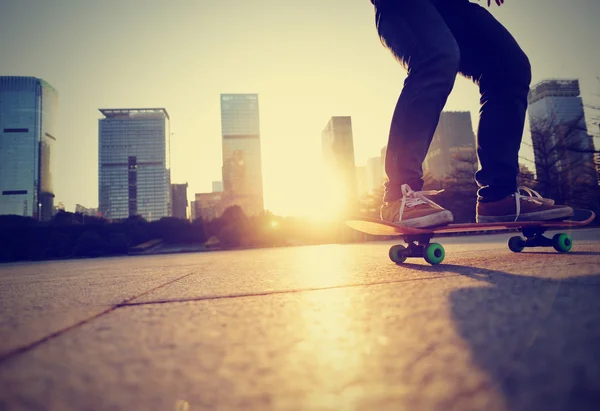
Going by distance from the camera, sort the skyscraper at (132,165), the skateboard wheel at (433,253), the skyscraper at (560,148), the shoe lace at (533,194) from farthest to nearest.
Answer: the skyscraper at (132,165)
the skyscraper at (560,148)
the shoe lace at (533,194)
the skateboard wheel at (433,253)

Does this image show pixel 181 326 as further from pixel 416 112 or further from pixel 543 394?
pixel 416 112

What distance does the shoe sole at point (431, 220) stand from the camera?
1.01 meters

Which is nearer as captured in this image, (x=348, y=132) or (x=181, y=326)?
(x=181, y=326)

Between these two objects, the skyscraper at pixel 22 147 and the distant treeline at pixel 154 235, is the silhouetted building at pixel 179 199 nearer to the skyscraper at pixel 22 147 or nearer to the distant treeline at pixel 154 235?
the skyscraper at pixel 22 147

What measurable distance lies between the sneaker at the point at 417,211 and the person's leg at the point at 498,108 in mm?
315

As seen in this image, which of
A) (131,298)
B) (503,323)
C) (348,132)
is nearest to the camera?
(503,323)

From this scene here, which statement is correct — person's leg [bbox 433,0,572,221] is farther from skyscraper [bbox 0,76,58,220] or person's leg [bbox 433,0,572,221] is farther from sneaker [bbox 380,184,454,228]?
skyscraper [bbox 0,76,58,220]

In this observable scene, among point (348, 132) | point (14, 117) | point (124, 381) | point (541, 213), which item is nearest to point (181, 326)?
point (124, 381)

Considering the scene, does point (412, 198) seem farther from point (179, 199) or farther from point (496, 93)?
point (179, 199)

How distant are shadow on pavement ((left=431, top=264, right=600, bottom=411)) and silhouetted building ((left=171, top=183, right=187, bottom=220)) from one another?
66330mm

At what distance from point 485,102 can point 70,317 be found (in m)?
1.45

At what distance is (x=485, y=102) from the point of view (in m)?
1.29

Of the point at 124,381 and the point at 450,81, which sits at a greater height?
the point at 450,81

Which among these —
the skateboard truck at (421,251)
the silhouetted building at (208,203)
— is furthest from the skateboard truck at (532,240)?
the silhouetted building at (208,203)
